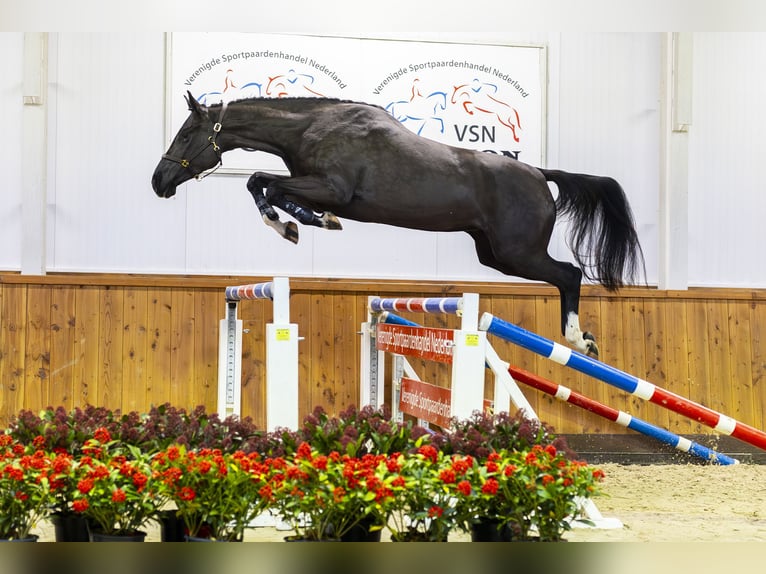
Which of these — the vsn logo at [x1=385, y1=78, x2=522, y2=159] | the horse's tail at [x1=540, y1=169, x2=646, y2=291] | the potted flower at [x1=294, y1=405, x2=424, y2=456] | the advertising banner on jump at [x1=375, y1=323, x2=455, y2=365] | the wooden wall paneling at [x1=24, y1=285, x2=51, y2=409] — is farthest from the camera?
the vsn logo at [x1=385, y1=78, x2=522, y2=159]

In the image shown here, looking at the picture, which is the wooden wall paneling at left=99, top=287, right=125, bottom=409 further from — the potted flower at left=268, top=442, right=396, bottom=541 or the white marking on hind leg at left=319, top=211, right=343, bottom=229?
the potted flower at left=268, top=442, right=396, bottom=541

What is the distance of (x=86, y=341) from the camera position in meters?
4.61

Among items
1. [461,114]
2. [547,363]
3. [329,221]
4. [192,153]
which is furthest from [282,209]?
[547,363]

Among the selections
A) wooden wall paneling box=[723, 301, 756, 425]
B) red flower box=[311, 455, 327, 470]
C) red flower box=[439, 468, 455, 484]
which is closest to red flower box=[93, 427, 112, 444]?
red flower box=[311, 455, 327, 470]

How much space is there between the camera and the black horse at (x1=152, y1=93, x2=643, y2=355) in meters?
3.97

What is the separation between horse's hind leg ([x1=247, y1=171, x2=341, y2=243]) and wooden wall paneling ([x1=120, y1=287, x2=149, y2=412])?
1.11 m

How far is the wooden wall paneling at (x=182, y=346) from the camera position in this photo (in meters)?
4.64

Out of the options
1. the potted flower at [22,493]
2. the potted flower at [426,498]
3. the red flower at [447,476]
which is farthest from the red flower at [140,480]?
the red flower at [447,476]

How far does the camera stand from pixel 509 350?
484cm

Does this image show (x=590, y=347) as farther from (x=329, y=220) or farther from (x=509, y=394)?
(x=329, y=220)

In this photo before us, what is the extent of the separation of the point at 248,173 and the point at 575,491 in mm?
3110

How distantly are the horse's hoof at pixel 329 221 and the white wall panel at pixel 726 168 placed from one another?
7.01ft

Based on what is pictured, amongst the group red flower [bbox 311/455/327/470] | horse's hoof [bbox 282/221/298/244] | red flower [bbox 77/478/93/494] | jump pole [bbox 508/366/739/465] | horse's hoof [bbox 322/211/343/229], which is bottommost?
jump pole [bbox 508/366/739/465]

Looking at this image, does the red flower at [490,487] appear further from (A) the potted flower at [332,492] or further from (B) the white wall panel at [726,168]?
(B) the white wall panel at [726,168]
